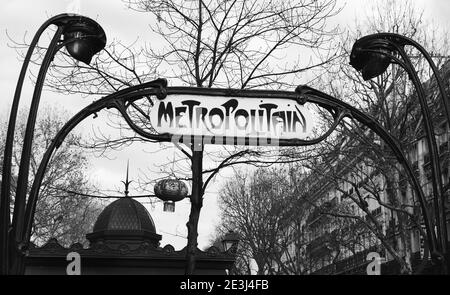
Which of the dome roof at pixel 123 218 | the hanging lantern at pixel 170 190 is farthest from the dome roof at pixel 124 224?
the hanging lantern at pixel 170 190

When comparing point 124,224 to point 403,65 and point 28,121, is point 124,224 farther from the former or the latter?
point 403,65

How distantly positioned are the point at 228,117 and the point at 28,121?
5.68 feet

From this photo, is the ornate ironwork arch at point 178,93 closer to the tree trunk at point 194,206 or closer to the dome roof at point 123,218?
the tree trunk at point 194,206

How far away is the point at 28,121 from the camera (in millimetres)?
5262

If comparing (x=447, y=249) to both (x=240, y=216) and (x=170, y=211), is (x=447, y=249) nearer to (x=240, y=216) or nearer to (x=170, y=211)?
(x=170, y=211)

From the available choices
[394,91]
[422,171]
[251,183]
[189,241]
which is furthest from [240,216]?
[189,241]

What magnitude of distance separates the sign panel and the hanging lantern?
21.3 ft

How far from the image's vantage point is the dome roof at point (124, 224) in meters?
14.7

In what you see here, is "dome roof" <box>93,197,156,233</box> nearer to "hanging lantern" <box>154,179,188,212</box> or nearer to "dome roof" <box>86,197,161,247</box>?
"dome roof" <box>86,197,161,247</box>

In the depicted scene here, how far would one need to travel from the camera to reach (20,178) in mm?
5191

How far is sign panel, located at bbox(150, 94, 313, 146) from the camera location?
5352 millimetres

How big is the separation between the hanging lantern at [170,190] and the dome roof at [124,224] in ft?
9.40

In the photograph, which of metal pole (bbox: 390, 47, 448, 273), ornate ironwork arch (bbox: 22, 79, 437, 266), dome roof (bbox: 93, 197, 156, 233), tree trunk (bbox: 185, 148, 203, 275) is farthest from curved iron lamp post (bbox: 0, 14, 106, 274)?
dome roof (bbox: 93, 197, 156, 233)
